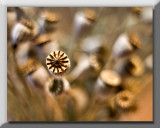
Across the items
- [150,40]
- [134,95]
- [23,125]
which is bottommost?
[23,125]

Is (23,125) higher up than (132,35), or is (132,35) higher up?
(132,35)

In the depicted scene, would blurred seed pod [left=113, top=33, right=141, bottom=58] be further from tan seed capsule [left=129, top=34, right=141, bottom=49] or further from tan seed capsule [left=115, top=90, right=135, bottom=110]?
tan seed capsule [left=115, top=90, right=135, bottom=110]

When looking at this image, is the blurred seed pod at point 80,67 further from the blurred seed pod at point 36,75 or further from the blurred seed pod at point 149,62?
the blurred seed pod at point 149,62

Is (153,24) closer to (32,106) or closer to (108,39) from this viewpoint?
(108,39)

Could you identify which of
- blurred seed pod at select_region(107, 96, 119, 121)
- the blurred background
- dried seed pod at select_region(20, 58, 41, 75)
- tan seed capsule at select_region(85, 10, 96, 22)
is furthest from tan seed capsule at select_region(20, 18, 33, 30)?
blurred seed pod at select_region(107, 96, 119, 121)

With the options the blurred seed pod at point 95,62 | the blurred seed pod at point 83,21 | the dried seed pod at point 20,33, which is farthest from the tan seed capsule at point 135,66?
the dried seed pod at point 20,33

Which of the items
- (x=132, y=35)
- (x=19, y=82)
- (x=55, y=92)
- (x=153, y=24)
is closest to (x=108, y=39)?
(x=132, y=35)

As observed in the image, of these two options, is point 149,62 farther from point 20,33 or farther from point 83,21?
point 20,33
